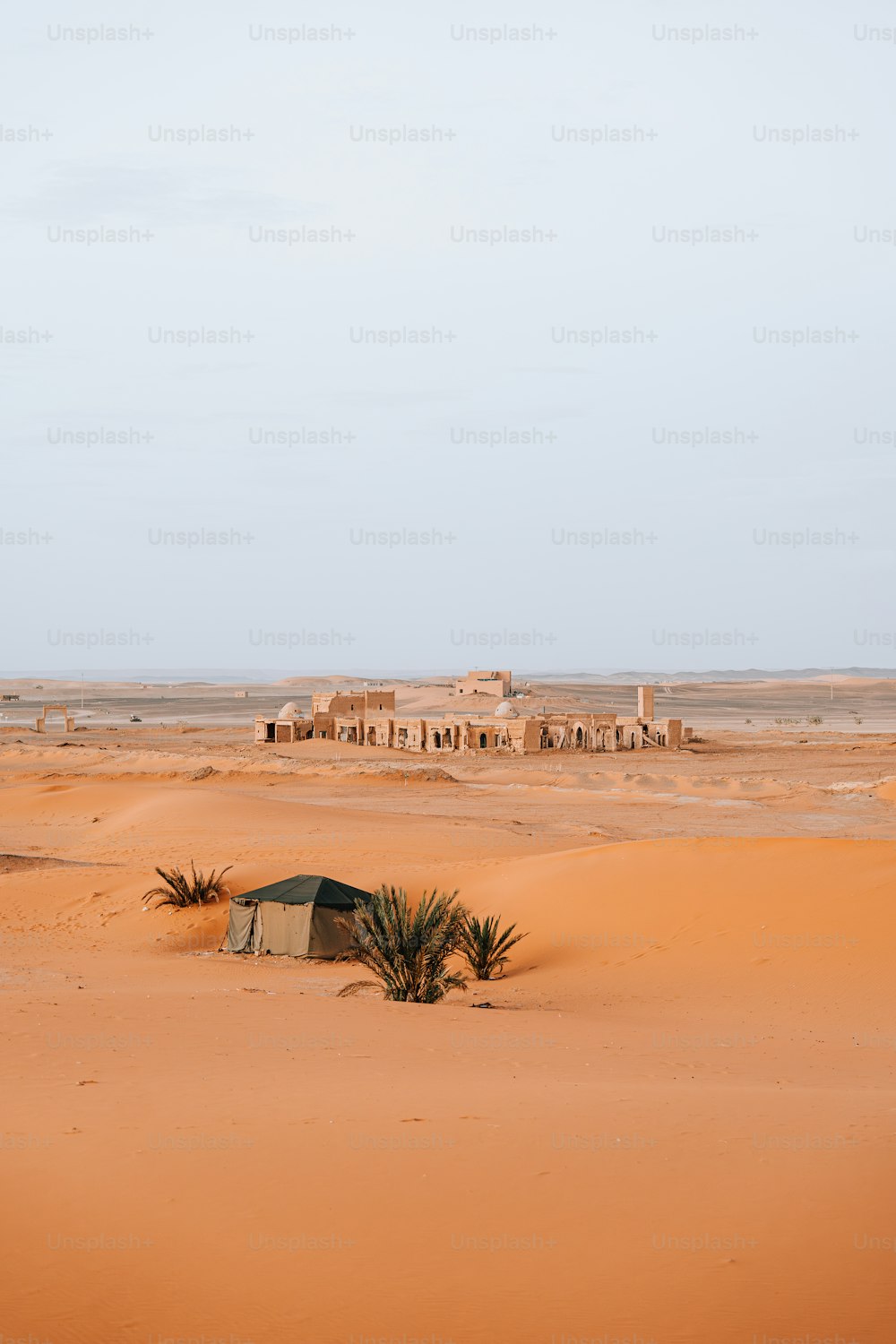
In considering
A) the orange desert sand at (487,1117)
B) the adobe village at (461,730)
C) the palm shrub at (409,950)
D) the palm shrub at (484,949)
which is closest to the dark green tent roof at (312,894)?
the orange desert sand at (487,1117)

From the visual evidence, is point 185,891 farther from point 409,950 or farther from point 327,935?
point 409,950

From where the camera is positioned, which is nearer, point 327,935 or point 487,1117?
point 487,1117

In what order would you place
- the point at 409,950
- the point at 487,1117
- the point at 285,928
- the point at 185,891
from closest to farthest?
the point at 487,1117, the point at 409,950, the point at 285,928, the point at 185,891

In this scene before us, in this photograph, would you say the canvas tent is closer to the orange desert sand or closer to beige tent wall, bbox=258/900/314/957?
beige tent wall, bbox=258/900/314/957

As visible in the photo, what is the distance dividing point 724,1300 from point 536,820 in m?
31.0

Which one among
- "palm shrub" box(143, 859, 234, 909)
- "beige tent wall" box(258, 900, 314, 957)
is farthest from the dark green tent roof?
"palm shrub" box(143, 859, 234, 909)

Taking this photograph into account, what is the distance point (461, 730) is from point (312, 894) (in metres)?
40.5

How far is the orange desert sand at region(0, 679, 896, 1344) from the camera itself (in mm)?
5273

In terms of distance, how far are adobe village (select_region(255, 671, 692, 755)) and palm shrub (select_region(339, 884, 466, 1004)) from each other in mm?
41565

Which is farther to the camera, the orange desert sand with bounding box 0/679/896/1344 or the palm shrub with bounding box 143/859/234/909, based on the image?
the palm shrub with bounding box 143/859/234/909

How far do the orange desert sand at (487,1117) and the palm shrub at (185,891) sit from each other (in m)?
0.35

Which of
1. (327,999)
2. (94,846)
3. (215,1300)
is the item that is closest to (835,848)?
(327,999)

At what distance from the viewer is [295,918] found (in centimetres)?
1933

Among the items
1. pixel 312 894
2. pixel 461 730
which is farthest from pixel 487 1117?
pixel 461 730
